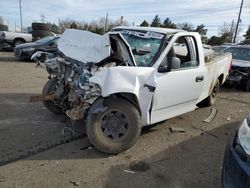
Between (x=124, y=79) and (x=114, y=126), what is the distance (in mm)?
755

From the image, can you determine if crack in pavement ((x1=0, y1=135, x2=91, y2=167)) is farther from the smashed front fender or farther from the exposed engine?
the smashed front fender

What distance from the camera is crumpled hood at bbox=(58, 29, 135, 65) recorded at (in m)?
4.23

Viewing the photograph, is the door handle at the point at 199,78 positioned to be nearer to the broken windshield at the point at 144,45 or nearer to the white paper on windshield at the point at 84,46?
the broken windshield at the point at 144,45

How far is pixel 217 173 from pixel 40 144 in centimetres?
273

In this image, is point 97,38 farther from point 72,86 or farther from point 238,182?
point 238,182

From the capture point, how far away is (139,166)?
386 cm

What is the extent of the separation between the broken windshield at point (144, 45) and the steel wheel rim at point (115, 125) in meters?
0.91

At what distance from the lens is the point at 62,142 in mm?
4480

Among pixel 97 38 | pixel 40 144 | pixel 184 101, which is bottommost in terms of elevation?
pixel 40 144

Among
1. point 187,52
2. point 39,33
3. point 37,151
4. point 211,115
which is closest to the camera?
point 37,151

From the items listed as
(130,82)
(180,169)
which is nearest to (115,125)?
(130,82)

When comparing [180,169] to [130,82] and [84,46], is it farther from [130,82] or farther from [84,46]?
[84,46]

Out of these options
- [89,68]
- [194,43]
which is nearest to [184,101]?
[194,43]

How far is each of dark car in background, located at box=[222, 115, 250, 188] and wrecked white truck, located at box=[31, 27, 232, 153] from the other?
164cm
